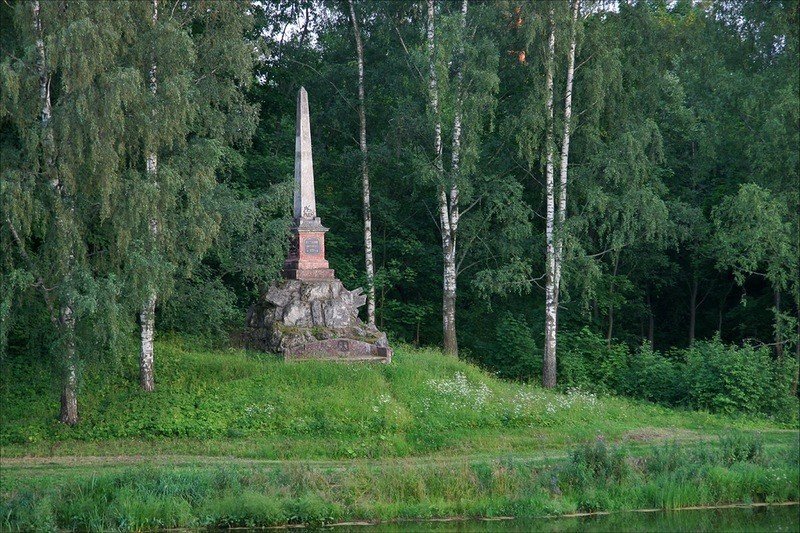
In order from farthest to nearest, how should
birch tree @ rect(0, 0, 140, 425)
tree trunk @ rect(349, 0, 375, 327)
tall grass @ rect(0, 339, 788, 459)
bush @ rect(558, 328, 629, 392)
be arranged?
tree trunk @ rect(349, 0, 375, 327)
bush @ rect(558, 328, 629, 392)
tall grass @ rect(0, 339, 788, 459)
birch tree @ rect(0, 0, 140, 425)

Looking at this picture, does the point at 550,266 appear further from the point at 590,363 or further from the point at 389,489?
the point at 389,489

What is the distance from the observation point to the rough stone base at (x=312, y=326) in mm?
24453

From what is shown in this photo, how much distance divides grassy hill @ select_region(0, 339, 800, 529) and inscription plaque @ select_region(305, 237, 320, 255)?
10.2ft

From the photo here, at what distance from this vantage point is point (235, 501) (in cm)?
1670

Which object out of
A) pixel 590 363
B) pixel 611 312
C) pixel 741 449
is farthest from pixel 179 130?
pixel 611 312

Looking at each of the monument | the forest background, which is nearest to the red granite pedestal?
the monument

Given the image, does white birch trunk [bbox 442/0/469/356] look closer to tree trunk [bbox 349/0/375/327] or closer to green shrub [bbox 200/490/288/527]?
tree trunk [bbox 349/0/375/327]

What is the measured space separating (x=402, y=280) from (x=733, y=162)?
11.0 metres

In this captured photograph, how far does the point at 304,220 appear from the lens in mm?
25719

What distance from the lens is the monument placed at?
24.6 metres

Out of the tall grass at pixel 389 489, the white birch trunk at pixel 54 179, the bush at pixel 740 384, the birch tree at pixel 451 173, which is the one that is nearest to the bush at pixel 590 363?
the bush at pixel 740 384

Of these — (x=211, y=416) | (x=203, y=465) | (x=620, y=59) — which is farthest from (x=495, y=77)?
(x=203, y=465)

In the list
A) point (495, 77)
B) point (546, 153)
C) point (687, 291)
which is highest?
point (495, 77)

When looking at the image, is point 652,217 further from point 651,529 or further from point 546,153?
point 651,529
